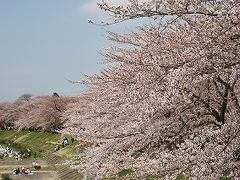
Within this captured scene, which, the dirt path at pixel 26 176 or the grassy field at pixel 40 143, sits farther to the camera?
the grassy field at pixel 40 143

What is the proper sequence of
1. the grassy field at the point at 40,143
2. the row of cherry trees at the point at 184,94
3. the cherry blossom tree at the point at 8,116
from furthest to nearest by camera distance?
the cherry blossom tree at the point at 8,116 → the grassy field at the point at 40,143 → the row of cherry trees at the point at 184,94

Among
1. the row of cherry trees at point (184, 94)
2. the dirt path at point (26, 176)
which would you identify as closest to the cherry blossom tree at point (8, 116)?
the dirt path at point (26, 176)

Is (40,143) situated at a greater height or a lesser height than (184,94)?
greater

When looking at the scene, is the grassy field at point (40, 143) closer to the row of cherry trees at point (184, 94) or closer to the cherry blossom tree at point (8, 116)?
the cherry blossom tree at point (8, 116)

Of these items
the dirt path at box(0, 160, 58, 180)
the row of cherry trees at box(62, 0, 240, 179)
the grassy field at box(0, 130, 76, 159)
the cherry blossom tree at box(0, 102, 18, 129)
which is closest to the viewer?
the row of cherry trees at box(62, 0, 240, 179)

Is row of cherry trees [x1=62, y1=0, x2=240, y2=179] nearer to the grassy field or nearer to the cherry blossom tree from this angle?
the grassy field

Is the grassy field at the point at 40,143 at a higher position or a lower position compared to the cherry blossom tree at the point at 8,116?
lower

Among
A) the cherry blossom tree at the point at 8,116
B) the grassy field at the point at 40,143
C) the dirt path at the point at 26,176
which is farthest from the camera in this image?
the cherry blossom tree at the point at 8,116

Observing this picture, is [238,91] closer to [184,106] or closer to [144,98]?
[184,106]

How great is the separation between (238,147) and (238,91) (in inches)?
101

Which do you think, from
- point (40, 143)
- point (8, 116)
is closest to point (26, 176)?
point (40, 143)

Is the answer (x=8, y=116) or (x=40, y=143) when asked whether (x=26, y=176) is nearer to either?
(x=40, y=143)

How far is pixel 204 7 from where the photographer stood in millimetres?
6363

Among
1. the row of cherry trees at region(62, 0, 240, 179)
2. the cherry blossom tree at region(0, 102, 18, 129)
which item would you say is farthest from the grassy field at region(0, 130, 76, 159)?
the row of cherry trees at region(62, 0, 240, 179)
